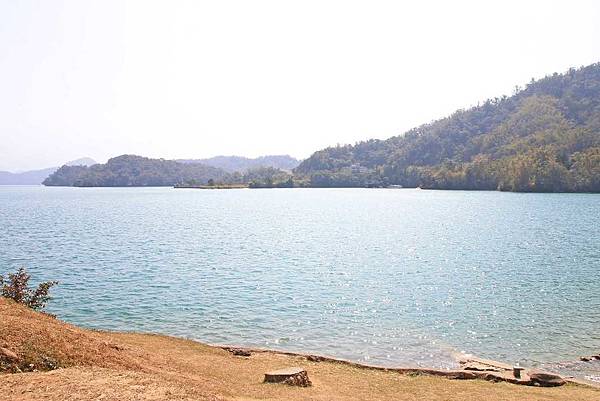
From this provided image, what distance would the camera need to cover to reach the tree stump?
61.0 feet

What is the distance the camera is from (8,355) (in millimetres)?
15734

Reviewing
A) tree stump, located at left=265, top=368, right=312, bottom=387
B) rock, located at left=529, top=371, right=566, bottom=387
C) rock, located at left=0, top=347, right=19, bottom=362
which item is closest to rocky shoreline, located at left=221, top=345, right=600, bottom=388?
rock, located at left=529, top=371, right=566, bottom=387

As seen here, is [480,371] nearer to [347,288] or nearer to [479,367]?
[479,367]

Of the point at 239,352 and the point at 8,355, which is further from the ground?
the point at 8,355

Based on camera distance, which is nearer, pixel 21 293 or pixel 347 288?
pixel 21 293

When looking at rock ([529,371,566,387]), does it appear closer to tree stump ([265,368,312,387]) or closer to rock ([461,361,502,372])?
rock ([461,361,502,372])

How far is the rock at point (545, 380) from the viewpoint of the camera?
65.3ft

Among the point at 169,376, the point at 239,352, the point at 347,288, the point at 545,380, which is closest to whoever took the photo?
the point at 169,376

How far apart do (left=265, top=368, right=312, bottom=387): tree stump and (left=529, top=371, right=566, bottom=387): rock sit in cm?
878

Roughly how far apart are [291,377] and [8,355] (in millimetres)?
9129

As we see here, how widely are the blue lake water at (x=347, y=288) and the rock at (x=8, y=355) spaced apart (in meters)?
12.6

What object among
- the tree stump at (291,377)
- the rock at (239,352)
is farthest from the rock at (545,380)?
the rock at (239,352)

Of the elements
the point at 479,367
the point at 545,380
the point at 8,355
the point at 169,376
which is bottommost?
the point at 479,367

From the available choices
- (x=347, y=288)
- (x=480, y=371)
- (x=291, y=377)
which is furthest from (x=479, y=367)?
(x=347, y=288)
